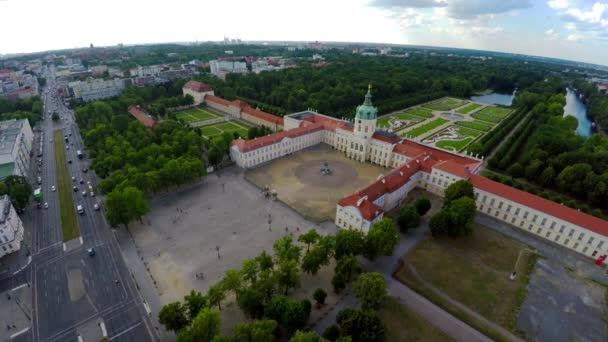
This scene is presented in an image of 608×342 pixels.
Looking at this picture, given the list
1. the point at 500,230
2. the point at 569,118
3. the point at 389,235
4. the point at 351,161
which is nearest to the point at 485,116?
the point at 569,118

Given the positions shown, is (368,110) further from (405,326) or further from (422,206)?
(405,326)

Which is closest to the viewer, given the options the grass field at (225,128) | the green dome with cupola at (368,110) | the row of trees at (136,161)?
the row of trees at (136,161)

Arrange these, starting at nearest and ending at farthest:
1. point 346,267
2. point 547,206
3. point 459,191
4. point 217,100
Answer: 1. point 346,267
2. point 547,206
3. point 459,191
4. point 217,100

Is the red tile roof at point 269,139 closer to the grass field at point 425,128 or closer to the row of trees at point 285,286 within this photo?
the grass field at point 425,128

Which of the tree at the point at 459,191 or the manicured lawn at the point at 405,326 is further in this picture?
the tree at the point at 459,191

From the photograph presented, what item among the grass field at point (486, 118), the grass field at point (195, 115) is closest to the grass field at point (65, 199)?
the grass field at point (195, 115)

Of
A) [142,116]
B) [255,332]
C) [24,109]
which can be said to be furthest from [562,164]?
[24,109]

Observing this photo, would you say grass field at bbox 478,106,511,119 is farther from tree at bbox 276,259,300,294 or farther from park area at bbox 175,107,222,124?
tree at bbox 276,259,300,294

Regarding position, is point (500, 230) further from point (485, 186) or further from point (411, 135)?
point (411, 135)
